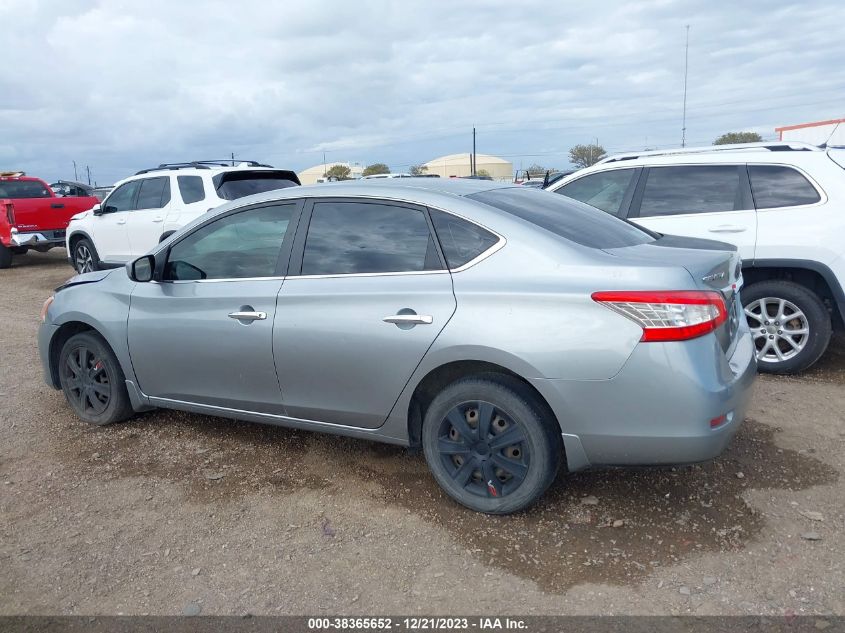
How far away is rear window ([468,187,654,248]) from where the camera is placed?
353 cm

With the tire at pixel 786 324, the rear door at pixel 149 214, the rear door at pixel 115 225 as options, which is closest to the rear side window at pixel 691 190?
the tire at pixel 786 324

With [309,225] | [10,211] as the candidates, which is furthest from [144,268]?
[10,211]

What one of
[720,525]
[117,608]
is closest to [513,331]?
[720,525]

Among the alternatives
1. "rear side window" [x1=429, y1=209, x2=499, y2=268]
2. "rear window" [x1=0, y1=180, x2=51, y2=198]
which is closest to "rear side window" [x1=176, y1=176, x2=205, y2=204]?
"rear window" [x1=0, y1=180, x2=51, y2=198]

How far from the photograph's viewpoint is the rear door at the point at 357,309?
11.5ft

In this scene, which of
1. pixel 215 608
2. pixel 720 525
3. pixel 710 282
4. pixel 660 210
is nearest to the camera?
pixel 215 608

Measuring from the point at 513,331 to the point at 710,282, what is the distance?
2.98 ft

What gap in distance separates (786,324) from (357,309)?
12.6 ft

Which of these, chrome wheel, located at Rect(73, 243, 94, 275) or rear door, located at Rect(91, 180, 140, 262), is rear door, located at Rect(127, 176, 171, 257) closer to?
rear door, located at Rect(91, 180, 140, 262)

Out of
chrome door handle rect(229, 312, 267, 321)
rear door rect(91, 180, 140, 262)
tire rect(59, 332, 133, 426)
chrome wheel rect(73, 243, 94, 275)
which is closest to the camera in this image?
chrome door handle rect(229, 312, 267, 321)

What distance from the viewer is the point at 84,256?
38.2ft

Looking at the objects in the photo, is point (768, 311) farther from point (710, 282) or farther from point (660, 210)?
point (710, 282)

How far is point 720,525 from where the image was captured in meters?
3.41

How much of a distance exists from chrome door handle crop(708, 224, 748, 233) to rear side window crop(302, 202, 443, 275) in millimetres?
3252
